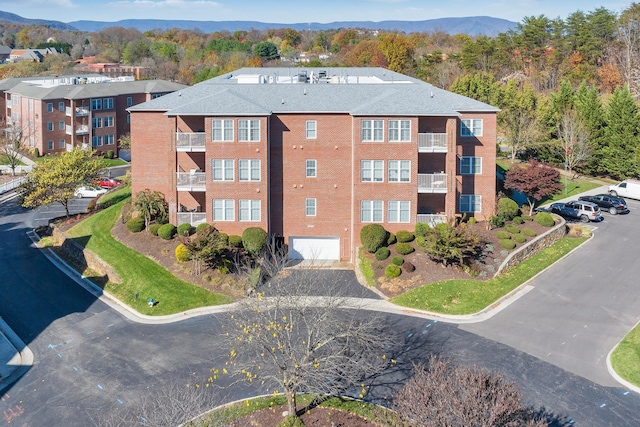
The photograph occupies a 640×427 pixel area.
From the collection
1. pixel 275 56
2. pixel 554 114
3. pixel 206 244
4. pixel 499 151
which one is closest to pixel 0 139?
pixel 206 244

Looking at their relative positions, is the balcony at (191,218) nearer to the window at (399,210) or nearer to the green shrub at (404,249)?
the window at (399,210)

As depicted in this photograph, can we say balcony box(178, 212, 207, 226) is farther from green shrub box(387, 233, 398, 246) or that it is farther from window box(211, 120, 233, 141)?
green shrub box(387, 233, 398, 246)

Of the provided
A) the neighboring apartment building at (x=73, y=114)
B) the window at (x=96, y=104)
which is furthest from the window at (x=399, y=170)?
the window at (x=96, y=104)

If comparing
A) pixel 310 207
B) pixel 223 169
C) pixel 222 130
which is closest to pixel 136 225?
pixel 223 169

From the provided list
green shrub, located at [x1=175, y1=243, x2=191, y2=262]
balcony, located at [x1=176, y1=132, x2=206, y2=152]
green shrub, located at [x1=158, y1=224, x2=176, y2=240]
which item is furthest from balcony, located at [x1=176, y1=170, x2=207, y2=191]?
green shrub, located at [x1=175, y1=243, x2=191, y2=262]

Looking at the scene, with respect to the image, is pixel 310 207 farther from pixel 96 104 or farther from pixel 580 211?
pixel 96 104

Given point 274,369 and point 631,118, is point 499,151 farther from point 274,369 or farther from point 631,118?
point 274,369
